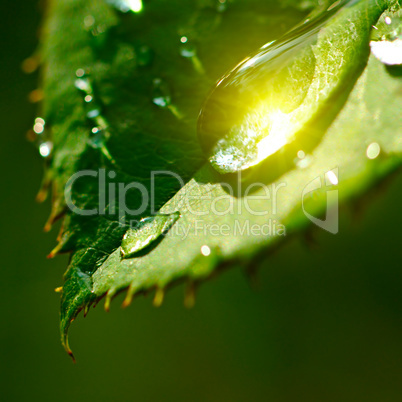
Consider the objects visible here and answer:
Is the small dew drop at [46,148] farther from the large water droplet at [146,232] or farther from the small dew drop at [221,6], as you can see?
the small dew drop at [221,6]

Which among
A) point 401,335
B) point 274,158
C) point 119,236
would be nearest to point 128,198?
point 119,236

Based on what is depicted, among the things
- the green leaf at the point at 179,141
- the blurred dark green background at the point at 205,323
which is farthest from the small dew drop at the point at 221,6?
the blurred dark green background at the point at 205,323

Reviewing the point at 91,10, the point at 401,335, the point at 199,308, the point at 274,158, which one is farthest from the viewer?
the point at 199,308

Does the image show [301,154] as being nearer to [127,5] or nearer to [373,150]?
[373,150]

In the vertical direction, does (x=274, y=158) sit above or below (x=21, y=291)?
above

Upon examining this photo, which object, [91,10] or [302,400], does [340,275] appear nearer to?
[302,400]

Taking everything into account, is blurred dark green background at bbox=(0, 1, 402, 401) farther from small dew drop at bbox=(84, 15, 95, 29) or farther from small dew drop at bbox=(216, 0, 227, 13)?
small dew drop at bbox=(216, 0, 227, 13)

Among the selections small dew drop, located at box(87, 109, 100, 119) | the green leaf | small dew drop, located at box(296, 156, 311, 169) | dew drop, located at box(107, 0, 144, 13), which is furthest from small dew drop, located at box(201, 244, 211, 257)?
dew drop, located at box(107, 0, 144, 13)

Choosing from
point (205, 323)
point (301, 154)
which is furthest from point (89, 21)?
point (205, 323)
